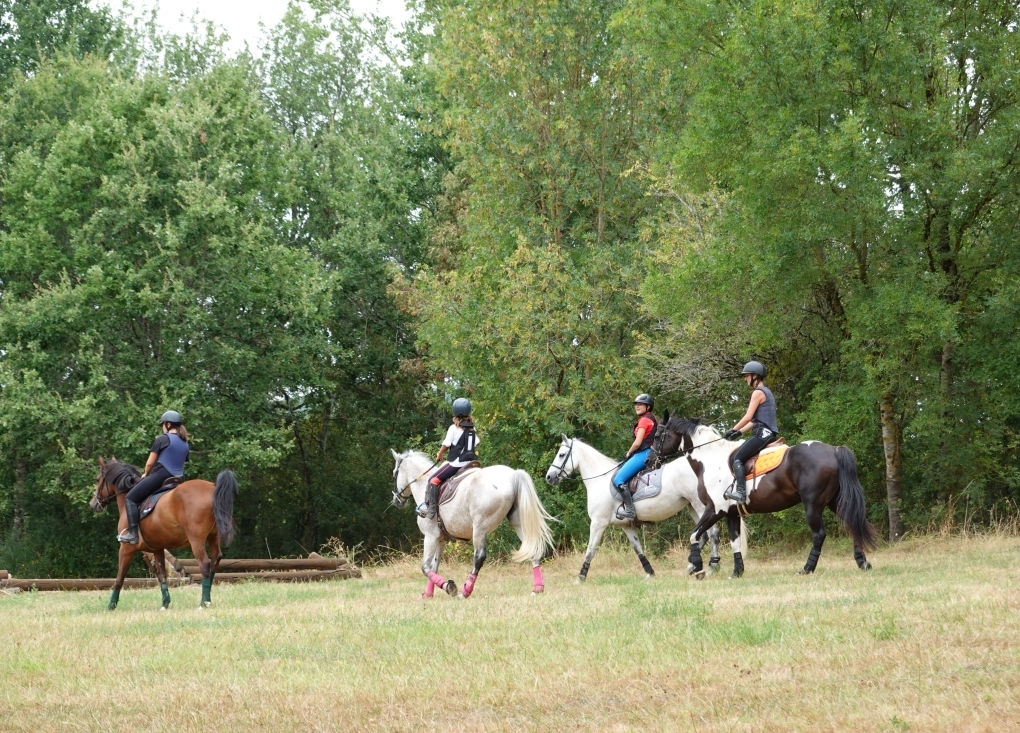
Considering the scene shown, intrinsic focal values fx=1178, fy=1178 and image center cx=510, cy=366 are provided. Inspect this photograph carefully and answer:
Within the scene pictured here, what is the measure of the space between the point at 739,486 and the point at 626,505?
231 centimetres

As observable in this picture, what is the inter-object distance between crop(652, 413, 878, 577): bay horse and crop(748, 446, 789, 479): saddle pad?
62 mm

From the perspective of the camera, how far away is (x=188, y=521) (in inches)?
601

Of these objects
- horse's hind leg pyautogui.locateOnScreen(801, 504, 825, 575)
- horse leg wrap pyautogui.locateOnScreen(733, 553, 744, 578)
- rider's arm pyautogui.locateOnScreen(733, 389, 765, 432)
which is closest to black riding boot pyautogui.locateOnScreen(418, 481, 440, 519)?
rider's arm pyautogui.locateOnScreen(733, 389, 765, 432)

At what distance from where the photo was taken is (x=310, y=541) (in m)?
41.8

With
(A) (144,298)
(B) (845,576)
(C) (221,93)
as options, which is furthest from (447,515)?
(C) (221,93)

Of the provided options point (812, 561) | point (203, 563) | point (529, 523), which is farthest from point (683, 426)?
point (203, 563)

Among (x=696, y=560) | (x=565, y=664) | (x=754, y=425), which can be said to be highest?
(x=754, y=425)

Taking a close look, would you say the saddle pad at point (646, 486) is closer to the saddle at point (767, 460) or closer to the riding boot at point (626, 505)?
the riding boot at point (626, 505)

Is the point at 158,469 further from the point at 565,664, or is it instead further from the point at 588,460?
the point at 565,664

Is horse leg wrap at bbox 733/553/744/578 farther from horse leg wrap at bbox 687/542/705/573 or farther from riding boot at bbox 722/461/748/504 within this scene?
riding boot at bbox 722/461/748/504

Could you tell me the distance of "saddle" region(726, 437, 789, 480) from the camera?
1573 cm

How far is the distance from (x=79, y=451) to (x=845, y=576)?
74.6 ft

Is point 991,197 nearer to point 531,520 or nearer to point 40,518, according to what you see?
point 531,520

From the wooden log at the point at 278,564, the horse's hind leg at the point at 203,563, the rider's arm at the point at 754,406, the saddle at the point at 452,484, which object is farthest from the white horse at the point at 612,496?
the wooden log at the point at 278,564
